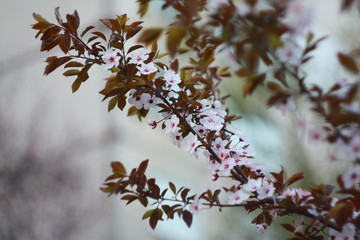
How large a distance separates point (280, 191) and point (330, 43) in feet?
4.57

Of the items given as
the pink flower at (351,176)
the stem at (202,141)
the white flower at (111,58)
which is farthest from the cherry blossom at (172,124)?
the pink flower at (351,176)

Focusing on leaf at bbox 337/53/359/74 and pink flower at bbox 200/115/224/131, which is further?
pink flower at bbox 200/115/224/131

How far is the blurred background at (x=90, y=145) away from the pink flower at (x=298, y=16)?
0.06m

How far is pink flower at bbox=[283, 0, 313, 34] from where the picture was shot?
1.36 ft

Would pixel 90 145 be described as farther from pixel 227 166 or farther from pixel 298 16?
pixel 298 16

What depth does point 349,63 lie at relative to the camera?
46 cm

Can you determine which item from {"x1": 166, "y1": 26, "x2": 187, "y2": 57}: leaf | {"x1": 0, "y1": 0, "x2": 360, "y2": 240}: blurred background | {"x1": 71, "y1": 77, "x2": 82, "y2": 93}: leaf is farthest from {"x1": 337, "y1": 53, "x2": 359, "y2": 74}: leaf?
{"x1": 71, "y1": 77, "x2": 82, "y2": 93}: leaf

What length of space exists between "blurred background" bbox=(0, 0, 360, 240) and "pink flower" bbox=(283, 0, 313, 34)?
6 centimetres

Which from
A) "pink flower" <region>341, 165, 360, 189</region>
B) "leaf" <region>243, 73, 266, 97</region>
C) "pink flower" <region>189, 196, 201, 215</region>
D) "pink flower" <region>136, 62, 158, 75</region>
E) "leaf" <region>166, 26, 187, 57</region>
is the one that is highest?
"pink flower" <region>136, 62, 158, 75</region>

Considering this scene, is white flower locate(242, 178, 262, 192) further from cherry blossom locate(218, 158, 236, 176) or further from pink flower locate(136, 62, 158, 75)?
pink flower locate(136, 62, 158, 75)

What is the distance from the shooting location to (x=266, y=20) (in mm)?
445

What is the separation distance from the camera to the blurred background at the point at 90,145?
1.80 m

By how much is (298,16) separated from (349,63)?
9cm

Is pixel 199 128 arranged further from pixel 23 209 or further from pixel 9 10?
pixel 9 10
